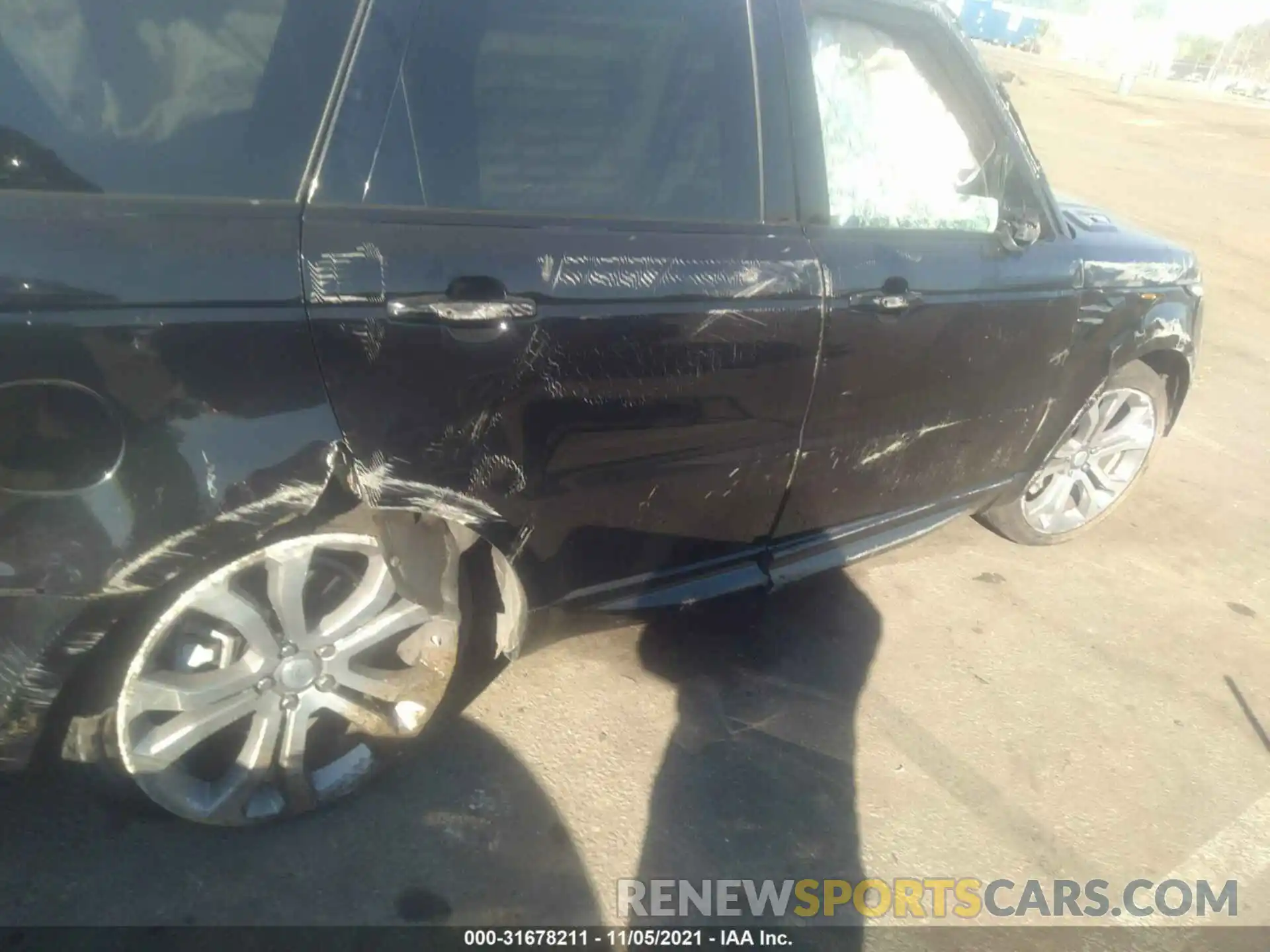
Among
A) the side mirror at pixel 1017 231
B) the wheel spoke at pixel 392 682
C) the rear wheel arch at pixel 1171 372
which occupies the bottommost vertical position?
the wheel spoke at pixel 392 682

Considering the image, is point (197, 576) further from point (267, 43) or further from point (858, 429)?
point (858, 429)

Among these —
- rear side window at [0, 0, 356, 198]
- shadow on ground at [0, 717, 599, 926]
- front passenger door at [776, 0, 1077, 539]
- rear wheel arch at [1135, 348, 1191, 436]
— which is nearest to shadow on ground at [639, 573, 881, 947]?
shadow on ground at [0, 717, 599, 926]

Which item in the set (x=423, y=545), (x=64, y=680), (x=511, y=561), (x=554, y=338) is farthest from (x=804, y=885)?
(x=64, y=680)

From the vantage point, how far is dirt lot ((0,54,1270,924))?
206 centimetres

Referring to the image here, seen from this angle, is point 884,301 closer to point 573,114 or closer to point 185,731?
point 573,114

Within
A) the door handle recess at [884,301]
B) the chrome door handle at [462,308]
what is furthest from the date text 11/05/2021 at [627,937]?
the door handle recess at [884,301]

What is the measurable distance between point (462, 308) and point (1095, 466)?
296cm

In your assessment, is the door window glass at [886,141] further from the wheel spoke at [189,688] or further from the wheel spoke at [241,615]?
the wheel spoke at [189,688]

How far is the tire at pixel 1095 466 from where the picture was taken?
356 centimetres

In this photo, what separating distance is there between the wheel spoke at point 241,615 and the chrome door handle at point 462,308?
0.68 meters

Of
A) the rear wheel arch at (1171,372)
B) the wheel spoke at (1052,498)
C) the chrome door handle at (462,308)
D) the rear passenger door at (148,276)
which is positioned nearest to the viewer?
the rear passenger door at (148,276)

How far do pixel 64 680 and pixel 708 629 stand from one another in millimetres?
1802

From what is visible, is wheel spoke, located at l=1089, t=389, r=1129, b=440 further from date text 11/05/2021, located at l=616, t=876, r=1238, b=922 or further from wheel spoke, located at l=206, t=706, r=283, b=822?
wheel spoke, located at l=206, t=706, r=283, b=822

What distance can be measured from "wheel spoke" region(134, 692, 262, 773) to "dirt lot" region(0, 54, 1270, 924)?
287mm
